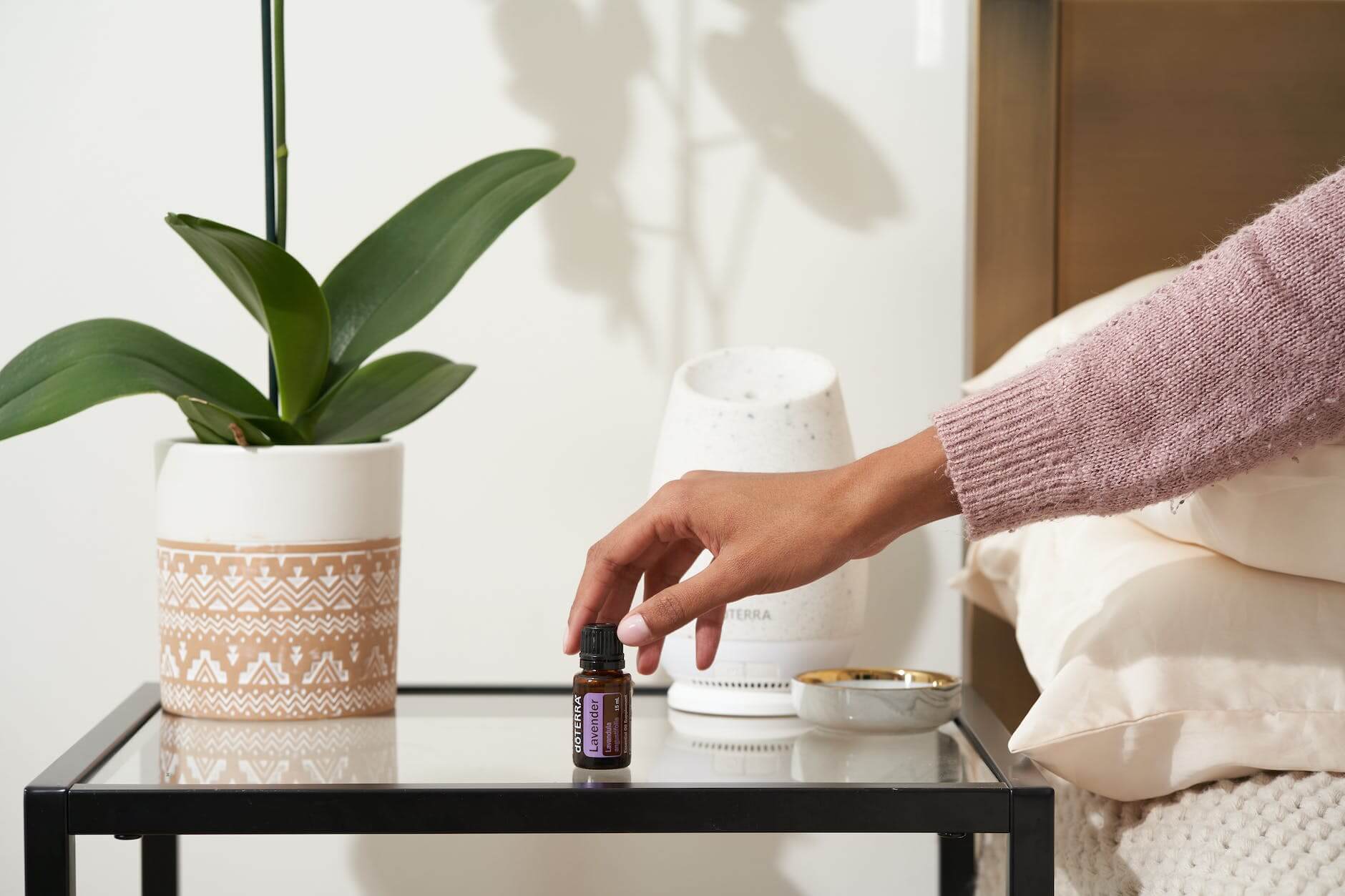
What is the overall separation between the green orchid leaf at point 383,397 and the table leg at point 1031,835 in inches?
19.3

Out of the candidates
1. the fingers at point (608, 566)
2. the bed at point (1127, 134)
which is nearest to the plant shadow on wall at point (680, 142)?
the bed at point (1127, 134)

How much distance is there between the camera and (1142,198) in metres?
1.23

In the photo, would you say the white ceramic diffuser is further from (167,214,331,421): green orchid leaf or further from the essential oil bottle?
(167,214,331,421): green orchid leaf

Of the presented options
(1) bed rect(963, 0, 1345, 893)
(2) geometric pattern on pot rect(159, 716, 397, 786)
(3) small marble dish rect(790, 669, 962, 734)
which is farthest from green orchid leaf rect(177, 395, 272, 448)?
(1) bed rect(963, 0, 1345, 893)

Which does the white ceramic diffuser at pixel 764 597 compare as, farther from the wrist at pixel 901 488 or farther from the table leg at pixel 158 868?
the table leg at pixel 158 868

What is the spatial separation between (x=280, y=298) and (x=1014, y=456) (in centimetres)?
51

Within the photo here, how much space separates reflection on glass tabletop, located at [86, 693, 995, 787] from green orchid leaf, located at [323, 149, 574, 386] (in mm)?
275

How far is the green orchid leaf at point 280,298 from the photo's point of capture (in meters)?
0.84

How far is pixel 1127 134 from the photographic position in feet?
4.01

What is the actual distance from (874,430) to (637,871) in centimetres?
51

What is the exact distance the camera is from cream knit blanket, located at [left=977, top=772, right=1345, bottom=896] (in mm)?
679

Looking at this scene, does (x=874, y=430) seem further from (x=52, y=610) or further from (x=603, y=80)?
(x=52, y=610)

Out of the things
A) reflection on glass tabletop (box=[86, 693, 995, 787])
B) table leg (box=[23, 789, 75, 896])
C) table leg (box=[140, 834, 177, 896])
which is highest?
reflection on glass tabletop (box=[86, 693, 995, 787])

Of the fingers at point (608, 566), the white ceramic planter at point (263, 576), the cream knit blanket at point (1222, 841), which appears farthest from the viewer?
the white ceramic planter at point (263, 576)
